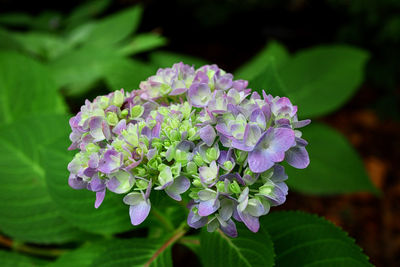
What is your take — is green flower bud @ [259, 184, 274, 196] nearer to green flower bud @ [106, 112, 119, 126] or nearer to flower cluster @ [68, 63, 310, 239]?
flower cluster @ [68, 63, 310, 239]

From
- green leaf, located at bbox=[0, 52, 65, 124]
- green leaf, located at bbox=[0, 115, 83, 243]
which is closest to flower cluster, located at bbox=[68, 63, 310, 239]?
green leaf, located at bbox=[0, 115, 83, 243]

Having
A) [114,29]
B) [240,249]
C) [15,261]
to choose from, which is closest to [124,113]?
[240,249]

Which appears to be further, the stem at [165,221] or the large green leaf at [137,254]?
the stem at [165,221]

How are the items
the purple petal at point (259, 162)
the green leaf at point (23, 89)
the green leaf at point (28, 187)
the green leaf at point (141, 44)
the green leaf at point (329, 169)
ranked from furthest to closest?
1. the green leaf at point (141, 44)
2. the green leaf at point (329, 169)
3. the green leaf at point (23, 89)
4. the green leaf at point (28, 187)
5. the purple petal at point (259, 162)

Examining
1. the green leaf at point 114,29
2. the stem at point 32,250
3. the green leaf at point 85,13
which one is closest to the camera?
the stem at point 32,250

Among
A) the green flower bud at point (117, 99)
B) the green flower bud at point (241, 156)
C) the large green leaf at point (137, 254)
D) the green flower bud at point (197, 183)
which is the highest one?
the green flower bud at point (117, 99)

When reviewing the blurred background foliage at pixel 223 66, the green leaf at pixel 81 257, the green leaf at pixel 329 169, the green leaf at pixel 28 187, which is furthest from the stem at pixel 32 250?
the green leaf at pixel 329 169

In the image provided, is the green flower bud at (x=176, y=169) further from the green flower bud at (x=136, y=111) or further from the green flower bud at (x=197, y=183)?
the green flower bud at (x=136, y=111)
